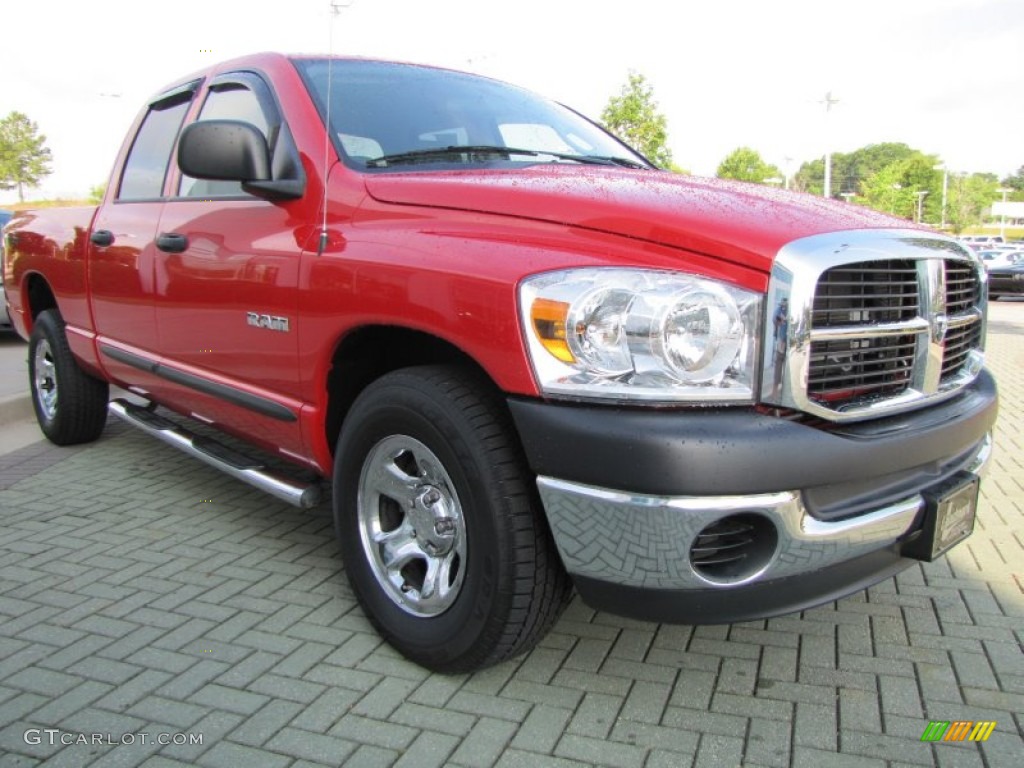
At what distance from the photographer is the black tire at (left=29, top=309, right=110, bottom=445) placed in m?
4.87

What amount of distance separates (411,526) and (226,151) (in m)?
1.35

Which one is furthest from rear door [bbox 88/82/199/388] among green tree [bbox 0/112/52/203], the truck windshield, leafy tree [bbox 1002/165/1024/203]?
leafy tree [bbox 1002/165/1024/203]

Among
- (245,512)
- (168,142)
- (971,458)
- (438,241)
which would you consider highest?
(168,142)

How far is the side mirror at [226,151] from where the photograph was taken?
2709 mm

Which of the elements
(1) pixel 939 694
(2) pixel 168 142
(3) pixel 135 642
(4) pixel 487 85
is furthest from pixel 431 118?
(1) pixel 939 694

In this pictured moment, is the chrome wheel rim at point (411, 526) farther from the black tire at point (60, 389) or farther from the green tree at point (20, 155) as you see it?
the green tree at point (20, 155)

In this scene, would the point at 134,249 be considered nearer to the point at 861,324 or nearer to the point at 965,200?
the point at 861,324

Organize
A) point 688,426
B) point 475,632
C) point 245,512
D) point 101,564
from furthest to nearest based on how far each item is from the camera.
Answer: point 245,512, point 101,564, point 475,632, point 688,426

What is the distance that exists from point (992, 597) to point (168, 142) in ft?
13.2

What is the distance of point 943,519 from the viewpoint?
2.24 metres

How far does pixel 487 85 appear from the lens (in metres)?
3.61

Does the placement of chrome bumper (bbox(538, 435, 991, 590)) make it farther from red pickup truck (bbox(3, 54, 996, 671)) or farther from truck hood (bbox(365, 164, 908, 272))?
truck hood (bbox(365, 164, 908, 272))

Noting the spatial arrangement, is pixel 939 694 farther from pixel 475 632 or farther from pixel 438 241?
pixel 438 241

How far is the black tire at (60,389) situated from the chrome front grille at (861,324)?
14.0 feet
